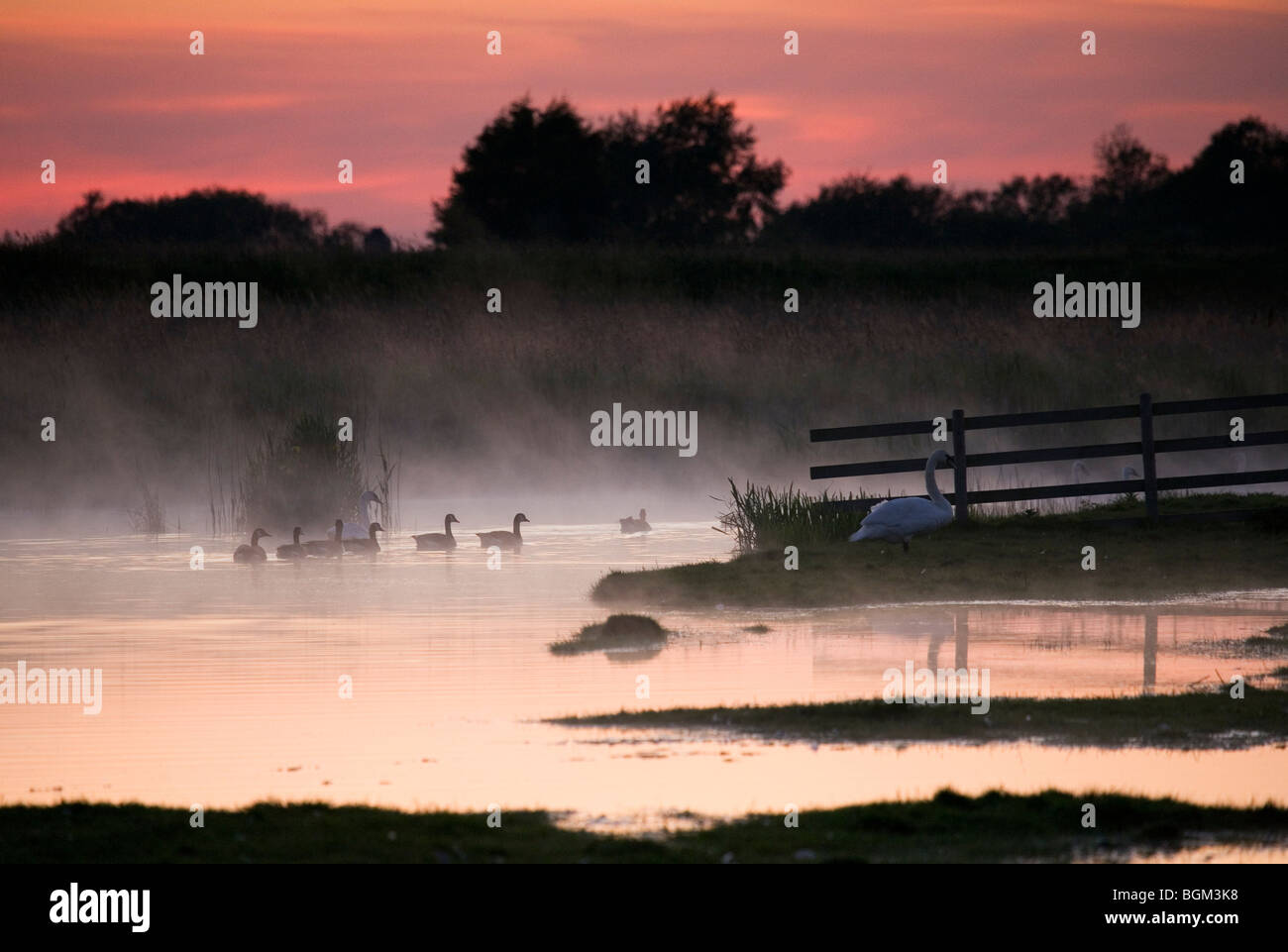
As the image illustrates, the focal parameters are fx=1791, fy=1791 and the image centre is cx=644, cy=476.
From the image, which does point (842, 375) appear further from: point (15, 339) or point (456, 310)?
point (15, 339)

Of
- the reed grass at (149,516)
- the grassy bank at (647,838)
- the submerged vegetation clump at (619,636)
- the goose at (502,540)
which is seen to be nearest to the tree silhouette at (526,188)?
the reed grass at (149,516)

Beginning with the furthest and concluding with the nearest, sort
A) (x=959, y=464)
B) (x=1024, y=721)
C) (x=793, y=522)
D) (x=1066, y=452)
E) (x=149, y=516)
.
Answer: (x=149, y=516) < (x=1066, y=452) < (x=959, y=464) < (x=793, y=522) < (x=1024, y=721)

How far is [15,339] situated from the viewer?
35094mm

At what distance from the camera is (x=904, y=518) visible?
68.2 feet

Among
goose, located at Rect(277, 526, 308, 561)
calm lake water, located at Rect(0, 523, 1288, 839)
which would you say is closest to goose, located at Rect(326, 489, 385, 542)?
goose, located at Rect(277, 526, 308, 561)

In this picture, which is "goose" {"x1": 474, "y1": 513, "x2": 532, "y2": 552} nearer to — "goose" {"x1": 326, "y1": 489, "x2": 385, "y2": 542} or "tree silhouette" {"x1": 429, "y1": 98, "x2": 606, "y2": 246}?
"goose" {"x1": 326, "y1": 489, "x2": 385, "y2": 542}

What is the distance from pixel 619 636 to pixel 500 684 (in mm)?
2471

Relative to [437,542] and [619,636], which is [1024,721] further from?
[437,542]

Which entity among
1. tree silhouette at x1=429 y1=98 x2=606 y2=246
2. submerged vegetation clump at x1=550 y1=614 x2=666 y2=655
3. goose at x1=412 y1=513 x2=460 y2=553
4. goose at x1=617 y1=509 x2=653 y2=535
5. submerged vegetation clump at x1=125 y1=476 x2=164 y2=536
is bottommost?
submerged vegetation clump at x1=550 y1=614 x2=666 y2=655

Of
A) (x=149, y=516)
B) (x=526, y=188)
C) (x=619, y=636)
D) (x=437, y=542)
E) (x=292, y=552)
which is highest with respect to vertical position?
(x=526, y=188)

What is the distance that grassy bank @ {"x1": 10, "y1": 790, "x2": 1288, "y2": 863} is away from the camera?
8.52 metres

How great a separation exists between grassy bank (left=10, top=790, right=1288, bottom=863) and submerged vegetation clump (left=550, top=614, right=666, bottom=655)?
676 centimetres

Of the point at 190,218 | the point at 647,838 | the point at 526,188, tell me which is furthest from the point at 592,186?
the point at 647,838

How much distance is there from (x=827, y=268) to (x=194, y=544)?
2809cm
